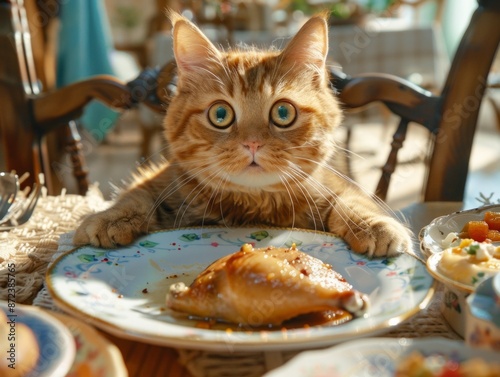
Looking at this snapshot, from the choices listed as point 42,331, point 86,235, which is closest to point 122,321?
point 42,331

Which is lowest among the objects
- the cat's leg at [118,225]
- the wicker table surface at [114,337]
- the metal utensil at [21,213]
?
the wicker table surface at [114,337]

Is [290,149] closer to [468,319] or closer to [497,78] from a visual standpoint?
[468,319]

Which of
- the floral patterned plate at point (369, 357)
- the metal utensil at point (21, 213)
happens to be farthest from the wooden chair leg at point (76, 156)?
the floral patterned plate at point (369, 357)

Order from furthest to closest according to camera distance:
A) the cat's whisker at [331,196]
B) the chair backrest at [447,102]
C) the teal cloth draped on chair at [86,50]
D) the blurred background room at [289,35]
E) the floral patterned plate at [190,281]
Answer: the blurred background room at [289,35], the teal cloth draped on chair at [86,50], the chair backrest at [447,102], the cat's whisker at [331,196], the floral patterned plate at [190,281]

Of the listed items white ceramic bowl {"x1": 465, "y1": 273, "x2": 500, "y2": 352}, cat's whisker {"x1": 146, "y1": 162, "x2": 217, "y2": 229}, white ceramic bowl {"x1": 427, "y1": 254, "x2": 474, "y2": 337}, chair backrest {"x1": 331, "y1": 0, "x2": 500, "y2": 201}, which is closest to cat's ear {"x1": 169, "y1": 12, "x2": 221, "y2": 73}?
cat's whisker {"x1": 146, "y1": 162, "x2": 217, "y2": 229}

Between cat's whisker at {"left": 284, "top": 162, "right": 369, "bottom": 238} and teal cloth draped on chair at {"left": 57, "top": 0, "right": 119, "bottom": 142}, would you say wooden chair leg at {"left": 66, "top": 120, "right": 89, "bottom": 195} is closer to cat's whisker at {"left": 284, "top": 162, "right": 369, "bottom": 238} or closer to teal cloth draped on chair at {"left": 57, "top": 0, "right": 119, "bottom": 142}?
cat's whisker at {"left": 284, "top": 162, "right": 369, "bottom": 238}

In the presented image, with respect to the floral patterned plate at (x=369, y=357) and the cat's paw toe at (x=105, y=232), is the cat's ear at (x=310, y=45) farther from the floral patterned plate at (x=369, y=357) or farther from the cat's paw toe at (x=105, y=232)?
the floral patterned plate at (x=369, y=357)
